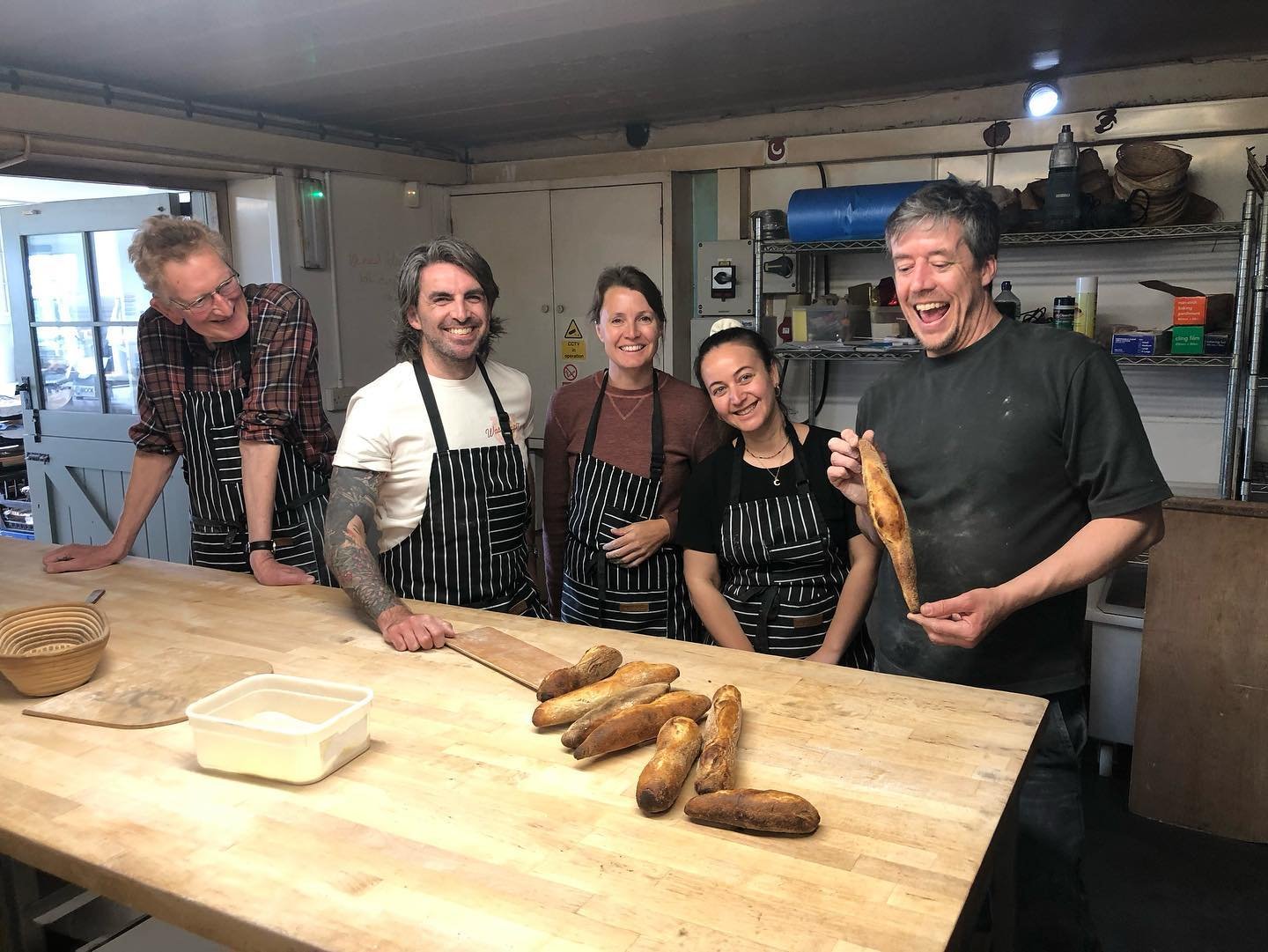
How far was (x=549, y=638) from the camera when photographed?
5.67 feet

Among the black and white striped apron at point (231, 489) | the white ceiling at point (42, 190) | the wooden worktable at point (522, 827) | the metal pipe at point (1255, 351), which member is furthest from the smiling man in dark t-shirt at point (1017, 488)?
the white ceiling at point (42, 190)

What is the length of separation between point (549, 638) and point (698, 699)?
1.45ft

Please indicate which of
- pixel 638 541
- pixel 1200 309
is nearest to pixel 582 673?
pixel 638 541

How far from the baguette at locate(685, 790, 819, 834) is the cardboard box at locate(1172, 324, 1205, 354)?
284cm

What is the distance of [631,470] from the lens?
2.30m

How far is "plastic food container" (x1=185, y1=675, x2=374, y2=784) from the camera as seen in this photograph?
120 centimetres

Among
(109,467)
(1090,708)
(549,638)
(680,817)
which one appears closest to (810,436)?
(549,638)

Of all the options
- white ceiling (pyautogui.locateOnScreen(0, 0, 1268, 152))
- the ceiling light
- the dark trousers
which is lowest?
the dark trousers

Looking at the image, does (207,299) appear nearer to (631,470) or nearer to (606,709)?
(631,470)

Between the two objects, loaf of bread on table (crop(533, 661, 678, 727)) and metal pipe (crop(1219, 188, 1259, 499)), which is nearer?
loaf of bread on table (crop(533, 661, 678, 727))

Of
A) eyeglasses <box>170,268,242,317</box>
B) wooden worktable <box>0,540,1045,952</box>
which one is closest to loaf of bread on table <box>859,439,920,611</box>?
wooden worktable <box>0,540,1045,952</box>

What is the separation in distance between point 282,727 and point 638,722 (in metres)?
0.48

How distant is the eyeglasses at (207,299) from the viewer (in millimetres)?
2232

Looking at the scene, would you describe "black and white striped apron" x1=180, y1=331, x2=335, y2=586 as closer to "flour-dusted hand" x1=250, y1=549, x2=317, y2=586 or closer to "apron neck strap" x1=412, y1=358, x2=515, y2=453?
"flour-dusted hand" x1=250, y1=549, x2=317, y2=586
